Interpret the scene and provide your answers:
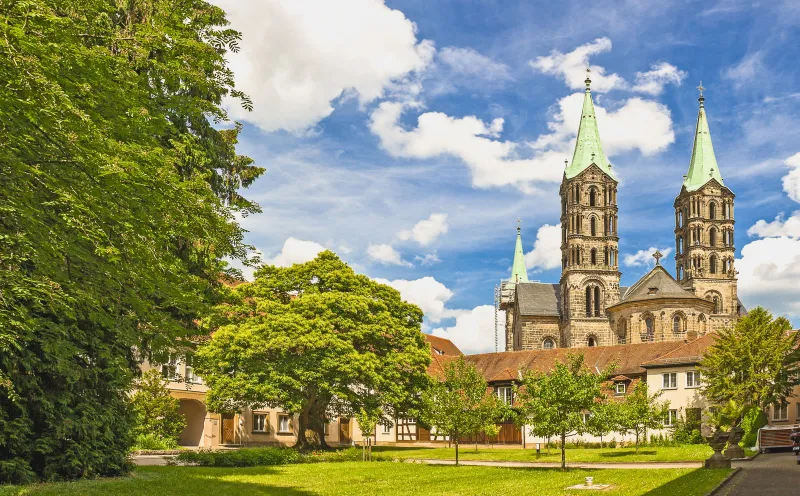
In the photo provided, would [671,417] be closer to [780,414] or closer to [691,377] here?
[691,377]

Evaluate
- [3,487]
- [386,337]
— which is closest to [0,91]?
Result: [3,487]

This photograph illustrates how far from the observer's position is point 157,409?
4097 cm

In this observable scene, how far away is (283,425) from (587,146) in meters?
68.2

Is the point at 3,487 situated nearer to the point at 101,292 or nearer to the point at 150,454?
the point at 101,292

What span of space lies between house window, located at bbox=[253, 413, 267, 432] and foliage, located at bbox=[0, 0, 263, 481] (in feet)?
99.5

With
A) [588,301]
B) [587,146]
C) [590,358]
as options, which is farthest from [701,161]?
[590,358]

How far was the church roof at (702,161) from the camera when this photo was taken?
10756cm

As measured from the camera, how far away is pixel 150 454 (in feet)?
122

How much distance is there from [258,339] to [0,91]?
94.2 feet

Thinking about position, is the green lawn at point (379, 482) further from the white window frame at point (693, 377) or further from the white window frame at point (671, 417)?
the white window frame at point (693, 377)

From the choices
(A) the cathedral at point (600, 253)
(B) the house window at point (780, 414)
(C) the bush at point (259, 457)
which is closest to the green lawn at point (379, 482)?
(C) the bush at point (259, 457)

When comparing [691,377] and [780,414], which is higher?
[691,377]

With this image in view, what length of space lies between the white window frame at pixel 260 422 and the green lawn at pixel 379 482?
22.3 m

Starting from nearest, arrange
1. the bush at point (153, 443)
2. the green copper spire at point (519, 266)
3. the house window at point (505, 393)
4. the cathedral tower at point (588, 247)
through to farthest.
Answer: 1. the bush at point (153, 443)
2. the house window at point (505, 393)
3. the cathedral tower at point (588, 247)
4. the green copper spire at point (519, 266)
